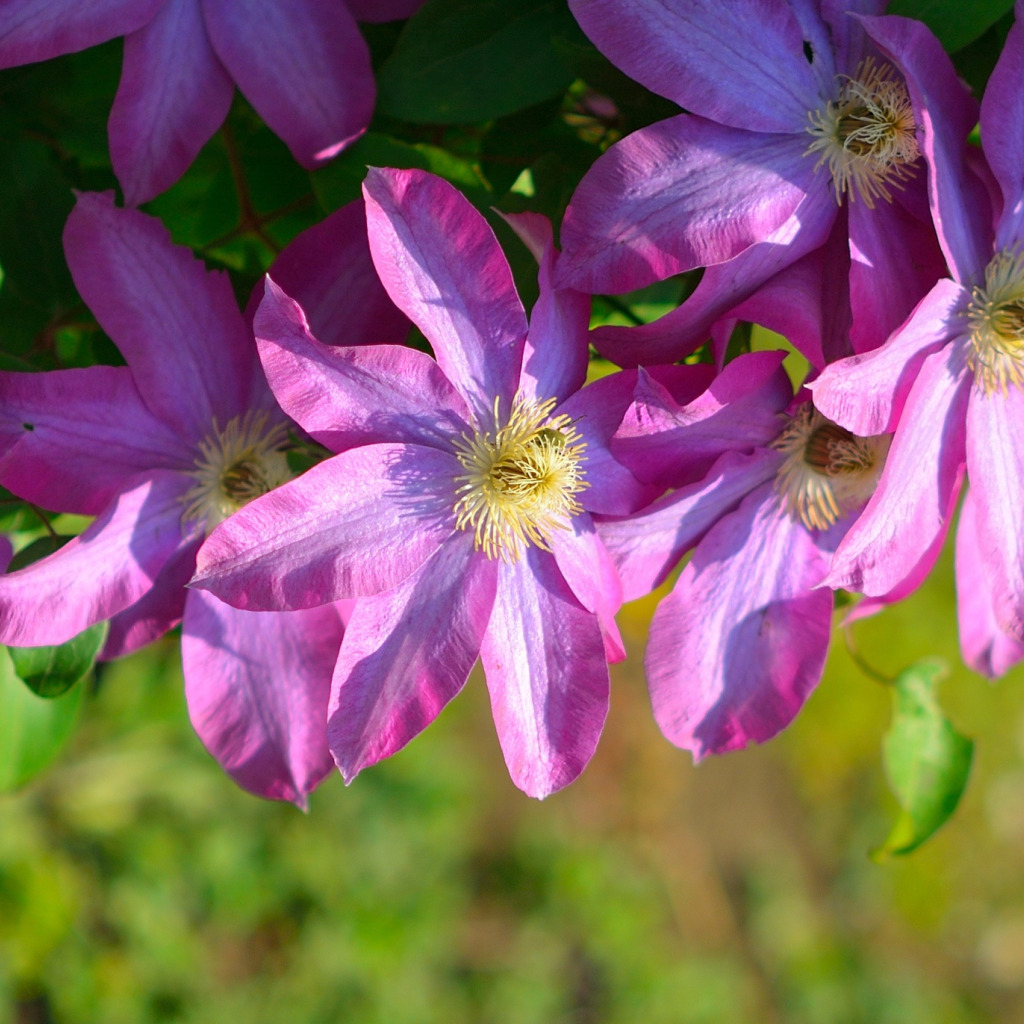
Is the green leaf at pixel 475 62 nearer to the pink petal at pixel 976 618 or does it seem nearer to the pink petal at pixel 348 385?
the pink petal at pixel 348 385

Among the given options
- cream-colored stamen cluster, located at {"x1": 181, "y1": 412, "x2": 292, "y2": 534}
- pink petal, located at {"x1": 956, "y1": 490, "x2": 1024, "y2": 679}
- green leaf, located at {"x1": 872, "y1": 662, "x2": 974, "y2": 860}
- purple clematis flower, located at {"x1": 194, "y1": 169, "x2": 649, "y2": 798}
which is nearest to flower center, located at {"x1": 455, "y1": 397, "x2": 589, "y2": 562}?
purple clematis flower, located at {"x1": 194, "y1": 169, "x2": 649, "y2": 798}

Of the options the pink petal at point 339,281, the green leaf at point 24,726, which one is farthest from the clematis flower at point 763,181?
the green leaf at point 24,726

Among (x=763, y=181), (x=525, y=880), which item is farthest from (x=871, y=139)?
(x=525, y=880)

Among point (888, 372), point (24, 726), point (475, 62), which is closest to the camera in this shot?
point (888, 372)

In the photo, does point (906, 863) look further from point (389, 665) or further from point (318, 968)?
point (389, 665)

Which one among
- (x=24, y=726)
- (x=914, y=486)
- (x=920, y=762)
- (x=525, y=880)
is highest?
(x=914, y=486)

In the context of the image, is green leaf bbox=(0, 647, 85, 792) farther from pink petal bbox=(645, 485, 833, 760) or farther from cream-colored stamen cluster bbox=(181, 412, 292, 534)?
pink petal bbox=(645, 485, 833, 760)

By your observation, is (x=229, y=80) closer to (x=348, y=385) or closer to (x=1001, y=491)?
(x=348, y=385)
